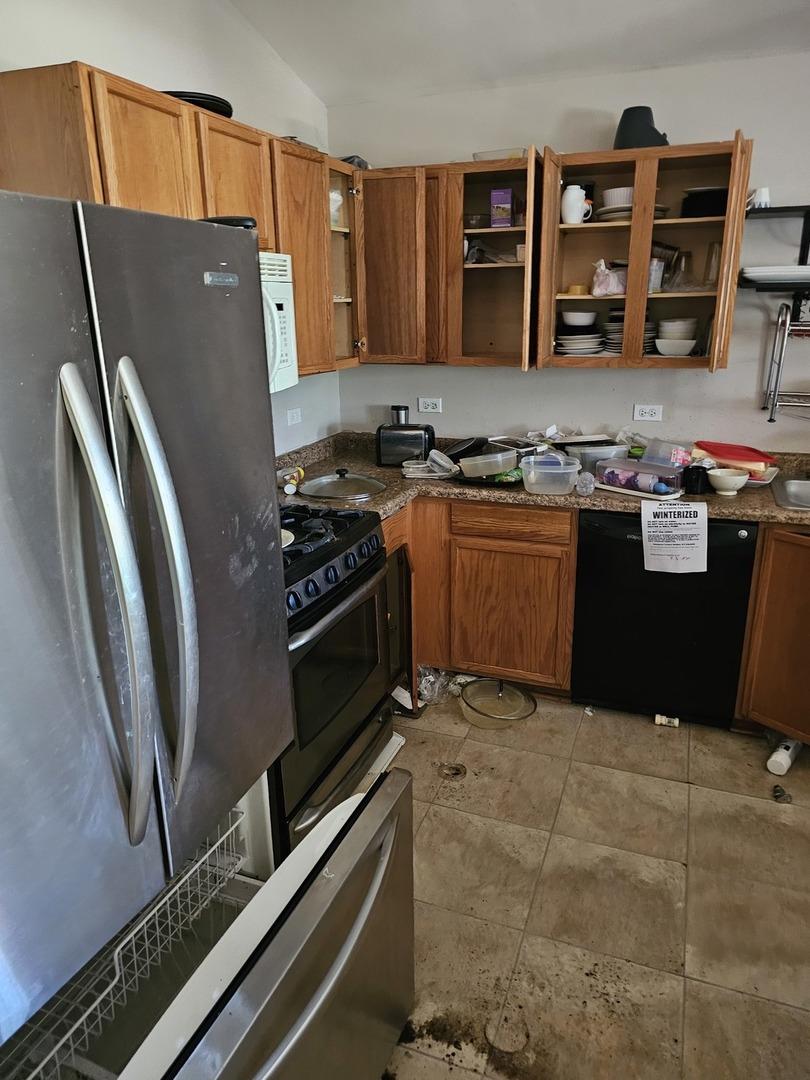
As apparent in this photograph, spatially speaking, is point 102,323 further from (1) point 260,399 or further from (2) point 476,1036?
(2) point 476,1036

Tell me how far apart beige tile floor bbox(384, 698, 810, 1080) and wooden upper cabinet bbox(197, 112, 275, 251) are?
79.3 inches

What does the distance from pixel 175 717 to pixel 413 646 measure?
77.8 inches

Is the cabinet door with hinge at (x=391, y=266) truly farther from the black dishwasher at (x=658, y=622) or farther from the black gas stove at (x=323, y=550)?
the black dishwasher at (x=658, y=622)

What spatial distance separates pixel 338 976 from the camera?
121 cm

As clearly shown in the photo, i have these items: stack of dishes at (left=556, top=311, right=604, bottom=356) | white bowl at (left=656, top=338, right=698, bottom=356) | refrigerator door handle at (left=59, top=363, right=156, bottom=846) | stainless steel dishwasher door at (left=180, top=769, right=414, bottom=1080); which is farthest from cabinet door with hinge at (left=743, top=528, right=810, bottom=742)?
refrigerator door handle at (left=59, top=363, right=156, bottom=846)

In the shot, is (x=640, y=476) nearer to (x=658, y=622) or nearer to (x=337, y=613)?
(x=658, y=622)

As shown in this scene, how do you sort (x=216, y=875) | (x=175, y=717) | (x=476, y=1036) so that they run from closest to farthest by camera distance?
(x=175, y=717), (x=216, y=875), (x=476, y=1036)

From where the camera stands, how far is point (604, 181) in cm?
301

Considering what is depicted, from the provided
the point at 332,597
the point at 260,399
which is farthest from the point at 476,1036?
the point at 260,399

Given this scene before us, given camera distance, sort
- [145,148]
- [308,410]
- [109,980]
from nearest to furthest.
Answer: [109,980]
[145,148]
[308,410]

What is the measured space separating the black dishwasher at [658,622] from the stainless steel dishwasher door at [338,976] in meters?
1.60

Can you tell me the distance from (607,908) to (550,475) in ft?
5.15

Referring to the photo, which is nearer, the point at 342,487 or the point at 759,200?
the point at 759,200

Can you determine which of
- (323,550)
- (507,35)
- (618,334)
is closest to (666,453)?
(618,334)
